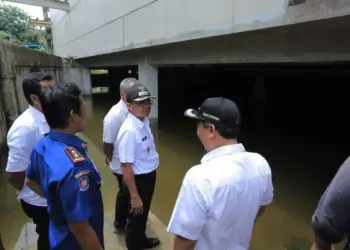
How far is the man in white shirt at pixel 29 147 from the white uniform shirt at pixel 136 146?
0.63 metres

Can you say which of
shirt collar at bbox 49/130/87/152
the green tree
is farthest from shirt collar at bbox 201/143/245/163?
the green tree

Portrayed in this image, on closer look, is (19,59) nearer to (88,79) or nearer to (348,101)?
(88,79)

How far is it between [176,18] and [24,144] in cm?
490

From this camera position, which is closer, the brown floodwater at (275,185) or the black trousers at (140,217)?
the black trousers at (140,217)

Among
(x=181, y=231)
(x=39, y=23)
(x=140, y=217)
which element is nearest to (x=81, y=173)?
(x=181, y=231)

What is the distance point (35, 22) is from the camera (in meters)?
32.7

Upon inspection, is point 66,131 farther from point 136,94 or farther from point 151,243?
point 151,243

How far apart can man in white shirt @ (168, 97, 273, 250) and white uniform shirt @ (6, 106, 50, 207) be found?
135 centimetres

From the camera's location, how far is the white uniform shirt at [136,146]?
8.05ft

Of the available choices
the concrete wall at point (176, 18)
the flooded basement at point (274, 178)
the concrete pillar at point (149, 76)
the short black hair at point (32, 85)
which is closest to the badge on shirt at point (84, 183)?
the short black hair at point (32, 85)

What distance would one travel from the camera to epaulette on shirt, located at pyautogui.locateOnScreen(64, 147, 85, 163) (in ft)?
4.75

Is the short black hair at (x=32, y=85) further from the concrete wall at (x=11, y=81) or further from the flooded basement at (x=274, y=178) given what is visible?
the concrete wall at (x=11, y=81)

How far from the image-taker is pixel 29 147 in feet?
7.20

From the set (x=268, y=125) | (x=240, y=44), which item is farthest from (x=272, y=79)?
(x=240, y=44)
